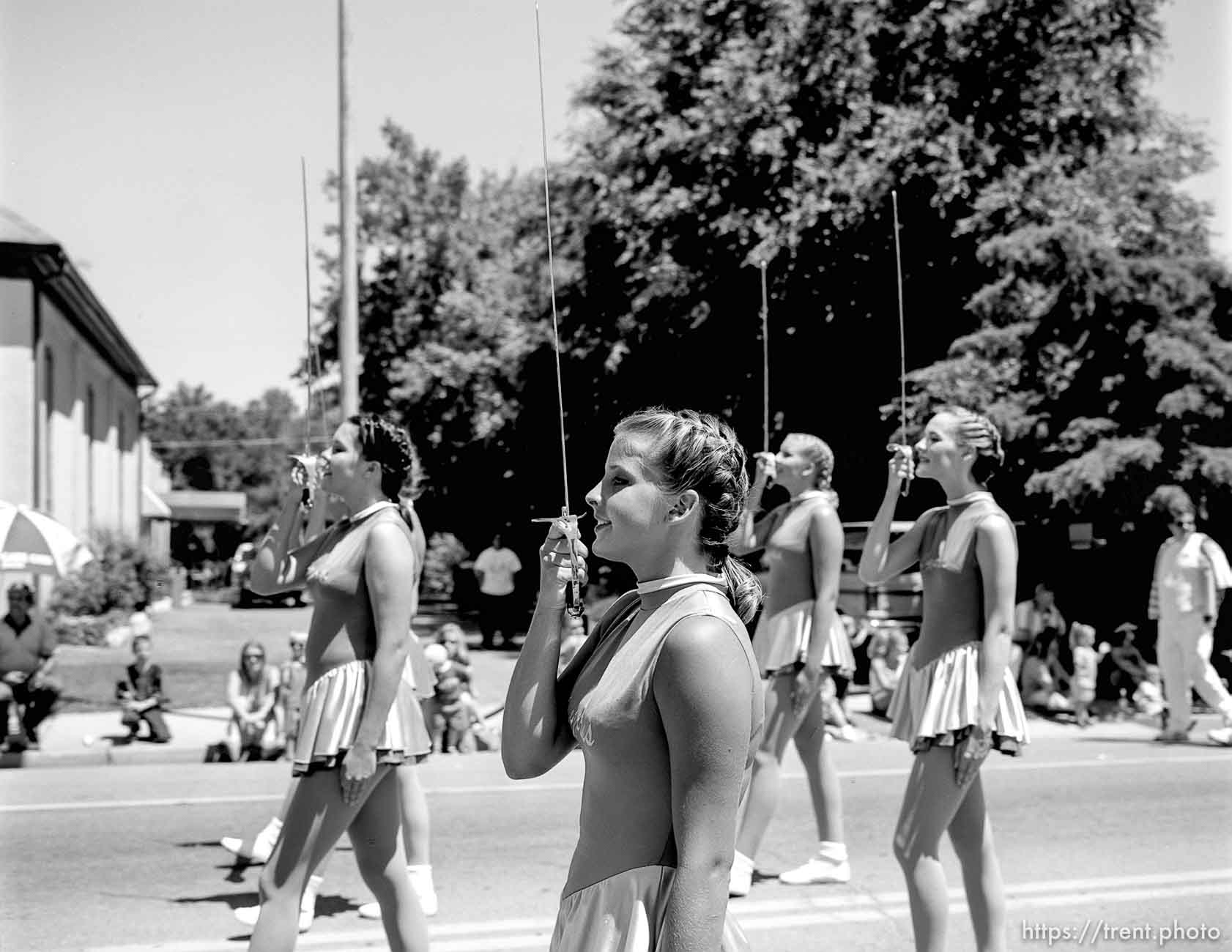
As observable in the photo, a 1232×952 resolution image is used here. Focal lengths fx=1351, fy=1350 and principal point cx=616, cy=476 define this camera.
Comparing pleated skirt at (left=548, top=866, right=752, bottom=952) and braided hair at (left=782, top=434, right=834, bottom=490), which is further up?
braided hair at (left=782, top=434, right=834, bottom=490)

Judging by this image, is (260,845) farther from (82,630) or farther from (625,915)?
(82,630)

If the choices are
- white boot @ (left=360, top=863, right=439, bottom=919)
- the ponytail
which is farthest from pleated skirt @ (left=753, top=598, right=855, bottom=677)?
the ponytail

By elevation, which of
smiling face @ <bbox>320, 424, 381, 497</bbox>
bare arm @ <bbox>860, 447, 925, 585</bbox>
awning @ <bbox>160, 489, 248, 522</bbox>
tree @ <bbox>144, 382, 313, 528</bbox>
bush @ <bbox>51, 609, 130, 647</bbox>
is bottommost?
bush @ <bbox>51, 609, 130, 647</bbox>

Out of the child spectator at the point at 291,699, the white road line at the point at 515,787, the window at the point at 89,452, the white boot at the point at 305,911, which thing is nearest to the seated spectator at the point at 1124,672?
the white road line at the point at 515,787

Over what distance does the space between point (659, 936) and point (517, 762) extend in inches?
19.6

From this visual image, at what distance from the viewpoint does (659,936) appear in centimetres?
235

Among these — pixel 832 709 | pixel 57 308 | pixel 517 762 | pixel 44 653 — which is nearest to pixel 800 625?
pixel 517 762

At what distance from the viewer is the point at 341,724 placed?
4.09 meters

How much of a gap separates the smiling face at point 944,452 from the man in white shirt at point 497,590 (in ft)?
51.3

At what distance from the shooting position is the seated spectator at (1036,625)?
13.2 meters

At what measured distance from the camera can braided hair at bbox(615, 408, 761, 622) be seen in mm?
2551

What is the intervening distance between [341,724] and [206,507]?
5943cm

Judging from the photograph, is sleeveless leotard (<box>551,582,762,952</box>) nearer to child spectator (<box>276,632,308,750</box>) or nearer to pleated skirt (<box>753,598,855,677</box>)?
pleated skirt (<box>753,598,855,677</box>)

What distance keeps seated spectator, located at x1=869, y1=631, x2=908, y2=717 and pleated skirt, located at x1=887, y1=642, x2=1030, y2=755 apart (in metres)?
7.84
